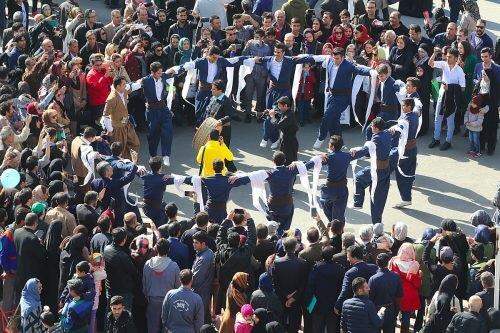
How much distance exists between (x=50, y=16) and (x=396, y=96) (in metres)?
6.61

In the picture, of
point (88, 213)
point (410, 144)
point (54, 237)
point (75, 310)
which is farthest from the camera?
point (410, 144)

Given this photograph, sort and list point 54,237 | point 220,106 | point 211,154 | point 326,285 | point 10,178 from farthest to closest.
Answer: point 220,106
point 211,154
point 10,178
point 54,237
point 326,285

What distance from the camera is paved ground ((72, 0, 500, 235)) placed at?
19.3 m

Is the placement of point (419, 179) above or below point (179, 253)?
below

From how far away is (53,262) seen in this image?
15.4m

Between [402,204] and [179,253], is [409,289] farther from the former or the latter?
[402,204]

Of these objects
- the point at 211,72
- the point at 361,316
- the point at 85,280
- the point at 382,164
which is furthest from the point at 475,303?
the point at 211,72

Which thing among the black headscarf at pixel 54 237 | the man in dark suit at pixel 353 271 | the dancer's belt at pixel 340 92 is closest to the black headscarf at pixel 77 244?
the black headscarf at pixel 54 237

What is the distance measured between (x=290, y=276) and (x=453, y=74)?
7473 mm

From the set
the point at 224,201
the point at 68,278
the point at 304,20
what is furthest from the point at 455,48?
the point at 68,278

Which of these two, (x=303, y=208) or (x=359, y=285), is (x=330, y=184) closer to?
(x=303, y=208)

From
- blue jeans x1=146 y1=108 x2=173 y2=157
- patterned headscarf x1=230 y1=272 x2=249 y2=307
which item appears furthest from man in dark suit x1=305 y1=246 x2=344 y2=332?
blue jeans x1=146 y1=108 x2=173 y2=157

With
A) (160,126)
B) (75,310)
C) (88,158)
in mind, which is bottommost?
(160,126)

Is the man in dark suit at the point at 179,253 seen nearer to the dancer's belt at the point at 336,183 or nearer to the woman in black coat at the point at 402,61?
the dancer's belt at the point at 336,183
